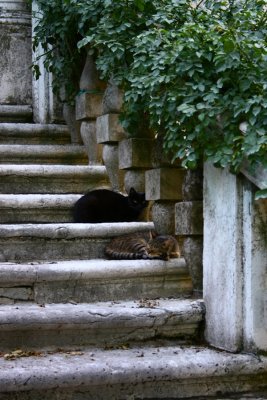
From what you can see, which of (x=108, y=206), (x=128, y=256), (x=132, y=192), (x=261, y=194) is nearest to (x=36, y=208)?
(x=108, y=206)

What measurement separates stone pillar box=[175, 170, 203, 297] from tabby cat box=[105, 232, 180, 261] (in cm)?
9

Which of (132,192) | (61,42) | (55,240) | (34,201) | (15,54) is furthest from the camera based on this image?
(15,54)

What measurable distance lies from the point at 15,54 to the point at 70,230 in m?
2.52

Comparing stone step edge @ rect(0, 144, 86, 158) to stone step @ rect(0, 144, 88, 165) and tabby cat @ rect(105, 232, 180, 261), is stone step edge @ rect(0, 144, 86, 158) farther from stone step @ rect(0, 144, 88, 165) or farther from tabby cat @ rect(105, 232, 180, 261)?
tabby cat @ rect(105, 232, 180, 261)

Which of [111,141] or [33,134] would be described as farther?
[33,134]

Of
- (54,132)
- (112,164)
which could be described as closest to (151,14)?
(112,164)

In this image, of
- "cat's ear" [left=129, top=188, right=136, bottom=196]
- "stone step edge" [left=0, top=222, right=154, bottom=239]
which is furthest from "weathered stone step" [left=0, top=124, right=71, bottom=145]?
"stone step edge" [left=0, top=222, right=154, bottom=239]

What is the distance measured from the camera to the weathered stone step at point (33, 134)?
640 centimetres

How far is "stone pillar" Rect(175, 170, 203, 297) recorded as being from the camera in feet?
15.8

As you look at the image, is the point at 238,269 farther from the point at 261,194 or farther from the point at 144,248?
the point at 144,248

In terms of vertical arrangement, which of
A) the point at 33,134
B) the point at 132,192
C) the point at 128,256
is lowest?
the point at 128,256

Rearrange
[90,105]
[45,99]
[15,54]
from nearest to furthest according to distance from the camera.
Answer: [90,105]
[45,99]
[15,54]

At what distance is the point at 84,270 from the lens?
454cm

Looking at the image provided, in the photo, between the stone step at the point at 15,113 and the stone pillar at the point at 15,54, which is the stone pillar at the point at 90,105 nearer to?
the stone step at the point at 15,113
